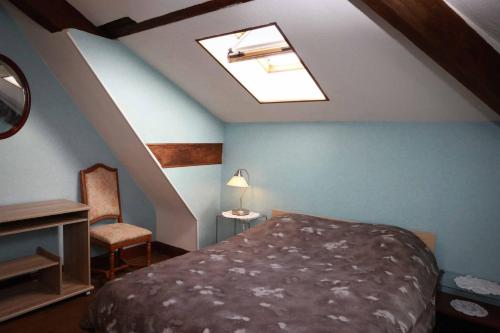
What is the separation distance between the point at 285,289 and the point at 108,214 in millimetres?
2139

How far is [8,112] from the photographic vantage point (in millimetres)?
2646

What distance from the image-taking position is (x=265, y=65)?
318 centimetres

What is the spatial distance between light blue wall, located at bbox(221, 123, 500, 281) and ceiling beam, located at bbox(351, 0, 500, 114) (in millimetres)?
925

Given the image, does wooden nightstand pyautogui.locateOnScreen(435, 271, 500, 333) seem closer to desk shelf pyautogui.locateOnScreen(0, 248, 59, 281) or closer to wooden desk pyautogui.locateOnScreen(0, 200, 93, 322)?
wooden desk pyautogui.locateOnScreen(0, 200, 93, 322)

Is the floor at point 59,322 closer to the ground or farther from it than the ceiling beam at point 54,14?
closer to the ground

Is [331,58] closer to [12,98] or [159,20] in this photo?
[159,20]

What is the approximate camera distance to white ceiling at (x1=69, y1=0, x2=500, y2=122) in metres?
1.95

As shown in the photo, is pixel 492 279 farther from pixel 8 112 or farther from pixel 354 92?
pixel 8 112

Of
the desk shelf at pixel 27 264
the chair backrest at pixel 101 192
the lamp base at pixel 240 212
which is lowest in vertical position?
the desk shelf at pixel 27 264

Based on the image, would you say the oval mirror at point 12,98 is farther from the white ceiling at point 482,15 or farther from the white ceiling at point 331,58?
the white ceiling at point 482,15

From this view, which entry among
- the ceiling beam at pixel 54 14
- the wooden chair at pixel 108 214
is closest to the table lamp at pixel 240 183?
the wooden chair at pixel 108 214

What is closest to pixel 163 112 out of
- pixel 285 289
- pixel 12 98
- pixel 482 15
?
pixel 12 98

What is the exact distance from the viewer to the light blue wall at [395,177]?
245cm

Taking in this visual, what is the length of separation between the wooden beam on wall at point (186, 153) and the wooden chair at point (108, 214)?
0.62 m
